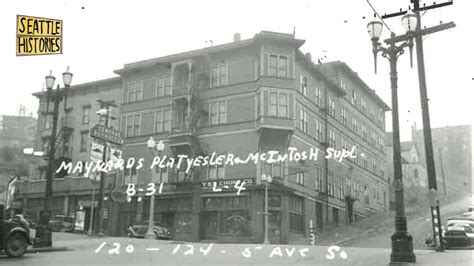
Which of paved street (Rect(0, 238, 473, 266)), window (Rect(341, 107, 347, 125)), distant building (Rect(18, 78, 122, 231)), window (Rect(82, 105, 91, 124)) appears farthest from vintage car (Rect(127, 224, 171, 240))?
window (Rect(341, 107, 347, 125))

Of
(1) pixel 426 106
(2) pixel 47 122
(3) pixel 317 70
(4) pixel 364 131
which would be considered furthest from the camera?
(4) pixel 364 131

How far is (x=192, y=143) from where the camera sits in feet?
152

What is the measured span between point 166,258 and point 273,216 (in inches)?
989

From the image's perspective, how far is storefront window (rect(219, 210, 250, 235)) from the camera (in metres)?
42.6

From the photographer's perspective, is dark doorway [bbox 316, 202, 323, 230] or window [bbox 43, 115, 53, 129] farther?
window [bbox 43, 115, 53, 129]

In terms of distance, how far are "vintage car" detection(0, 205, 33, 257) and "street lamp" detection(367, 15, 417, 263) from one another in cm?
1239

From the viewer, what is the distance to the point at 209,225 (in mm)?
44719

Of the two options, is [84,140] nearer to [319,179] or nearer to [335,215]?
[319,179]

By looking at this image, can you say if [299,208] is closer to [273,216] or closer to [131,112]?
[273,216]

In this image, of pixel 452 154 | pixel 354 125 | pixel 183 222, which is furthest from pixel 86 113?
pixel 452 154

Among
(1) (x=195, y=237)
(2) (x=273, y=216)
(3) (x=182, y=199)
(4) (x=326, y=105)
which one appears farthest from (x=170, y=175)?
(4) (x=326, y=105)

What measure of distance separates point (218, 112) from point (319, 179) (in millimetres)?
10997

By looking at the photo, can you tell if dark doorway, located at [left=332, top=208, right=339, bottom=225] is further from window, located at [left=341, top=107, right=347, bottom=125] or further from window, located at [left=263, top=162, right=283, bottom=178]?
window, located at [left=263, top=162, right=283, bottom=178]

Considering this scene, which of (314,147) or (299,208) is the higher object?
(314,147)
